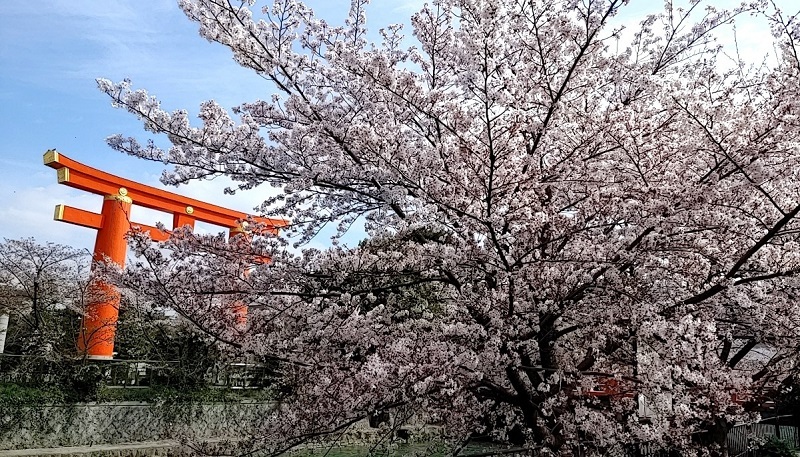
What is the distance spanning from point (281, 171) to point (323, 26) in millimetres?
1017

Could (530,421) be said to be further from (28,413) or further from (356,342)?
(28,413)

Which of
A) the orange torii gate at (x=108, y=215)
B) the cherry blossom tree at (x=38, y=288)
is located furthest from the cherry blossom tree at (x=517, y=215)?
the cherry blossom tree at (x=38, y=288)

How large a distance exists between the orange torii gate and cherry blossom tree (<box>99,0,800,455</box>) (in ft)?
26.4

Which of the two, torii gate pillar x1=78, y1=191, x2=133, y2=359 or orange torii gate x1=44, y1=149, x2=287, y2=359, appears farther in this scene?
orange torii gate x1=44, y1=149, x2=287, y2=359

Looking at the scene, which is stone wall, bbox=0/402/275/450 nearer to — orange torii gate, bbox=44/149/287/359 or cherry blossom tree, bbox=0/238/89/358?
orange torii gate, bbox=44/149/287/359

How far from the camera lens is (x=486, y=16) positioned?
10.3ft

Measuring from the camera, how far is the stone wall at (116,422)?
31.2 ft

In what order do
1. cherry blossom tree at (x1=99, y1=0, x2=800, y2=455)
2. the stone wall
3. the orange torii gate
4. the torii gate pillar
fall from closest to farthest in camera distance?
cherry blossom tree at (x1=99, y1=0, x2=800, y2=455) < the stone wall < the torii gate pillar < the orange torii gate

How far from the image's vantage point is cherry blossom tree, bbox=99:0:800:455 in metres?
3.44

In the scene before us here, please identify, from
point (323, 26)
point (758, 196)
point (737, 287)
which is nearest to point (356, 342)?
point (323, 26)

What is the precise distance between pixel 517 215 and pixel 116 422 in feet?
32.3

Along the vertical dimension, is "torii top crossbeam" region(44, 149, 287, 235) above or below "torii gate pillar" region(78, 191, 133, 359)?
above

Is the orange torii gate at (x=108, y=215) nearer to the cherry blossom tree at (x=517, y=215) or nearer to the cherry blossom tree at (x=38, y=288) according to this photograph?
the cherry blossom tree at (x=38, y=288)

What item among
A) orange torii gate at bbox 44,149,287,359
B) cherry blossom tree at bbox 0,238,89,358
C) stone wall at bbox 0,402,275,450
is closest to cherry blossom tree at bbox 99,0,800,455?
stone wall at bbox 0,402,275,450
